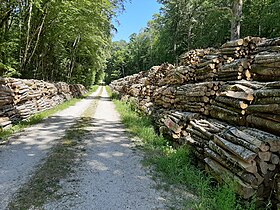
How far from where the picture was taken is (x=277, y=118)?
149 inches

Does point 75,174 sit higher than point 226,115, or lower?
lower

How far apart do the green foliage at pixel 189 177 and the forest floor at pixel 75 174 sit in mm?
336

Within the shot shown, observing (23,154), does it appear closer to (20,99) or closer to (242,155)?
(242,155)

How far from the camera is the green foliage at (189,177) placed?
136 inches

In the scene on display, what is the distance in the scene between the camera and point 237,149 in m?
3.78

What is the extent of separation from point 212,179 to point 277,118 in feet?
4.90

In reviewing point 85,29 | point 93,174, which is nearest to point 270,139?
point 93,174

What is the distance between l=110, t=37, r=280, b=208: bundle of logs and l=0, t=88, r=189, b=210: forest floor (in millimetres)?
1160

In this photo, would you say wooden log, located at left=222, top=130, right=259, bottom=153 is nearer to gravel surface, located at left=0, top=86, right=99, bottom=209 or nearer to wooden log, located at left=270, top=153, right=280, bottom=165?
wooden log, located at left=270, top=153, right=280, bottom=165

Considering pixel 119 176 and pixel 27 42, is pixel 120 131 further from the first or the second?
pixel 27 42

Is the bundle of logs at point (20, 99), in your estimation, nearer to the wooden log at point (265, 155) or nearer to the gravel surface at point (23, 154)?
the gravel surface at point (23, 154)

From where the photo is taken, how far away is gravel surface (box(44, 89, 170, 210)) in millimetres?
3533

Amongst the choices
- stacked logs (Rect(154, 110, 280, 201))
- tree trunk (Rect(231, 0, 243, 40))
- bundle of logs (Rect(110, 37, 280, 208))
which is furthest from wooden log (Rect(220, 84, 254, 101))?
tree trunk (Rect(231, 0, 243, 40))

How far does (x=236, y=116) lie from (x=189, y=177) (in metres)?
1.47
